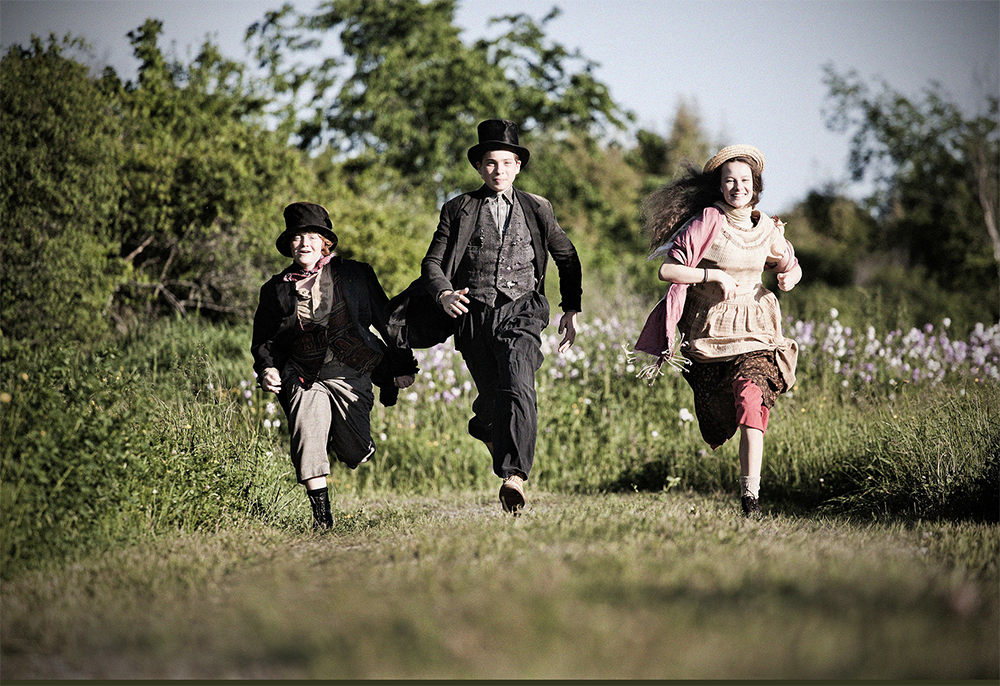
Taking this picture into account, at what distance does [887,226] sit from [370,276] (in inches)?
1058

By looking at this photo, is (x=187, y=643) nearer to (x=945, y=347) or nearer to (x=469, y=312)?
(x=469, y=312)

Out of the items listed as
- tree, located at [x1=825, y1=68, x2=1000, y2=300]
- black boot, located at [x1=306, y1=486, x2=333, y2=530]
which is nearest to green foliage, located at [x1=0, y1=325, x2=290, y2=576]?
black boot, located at [x1=306, y1=486, x2=333, y2=530]

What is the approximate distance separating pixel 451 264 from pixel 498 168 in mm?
620

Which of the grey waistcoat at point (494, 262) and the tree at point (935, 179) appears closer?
the grey waistcoat at point (494, 262)

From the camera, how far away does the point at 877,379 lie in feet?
25.0

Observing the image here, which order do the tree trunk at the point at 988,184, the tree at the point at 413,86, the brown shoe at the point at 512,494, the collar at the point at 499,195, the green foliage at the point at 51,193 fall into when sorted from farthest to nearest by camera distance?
1. the tree trunk at the point at 988,184
2. the tree at the point at 413,86
3. the green foliage at the point at 51,193
4. the collar at the point at 499,195
5. the brown shoe at the point at 512,494

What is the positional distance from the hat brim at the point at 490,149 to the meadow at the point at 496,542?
2.08 meters

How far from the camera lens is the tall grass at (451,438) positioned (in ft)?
12.3

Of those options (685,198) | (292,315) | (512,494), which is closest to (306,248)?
(292,315)

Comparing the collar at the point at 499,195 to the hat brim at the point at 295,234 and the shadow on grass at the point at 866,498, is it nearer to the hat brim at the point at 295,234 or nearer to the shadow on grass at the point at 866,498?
the hat brim at the point at 295,234

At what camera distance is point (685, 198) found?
5.20m

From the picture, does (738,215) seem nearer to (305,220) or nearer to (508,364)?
(508,364)

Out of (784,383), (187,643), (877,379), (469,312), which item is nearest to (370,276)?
(469,312)

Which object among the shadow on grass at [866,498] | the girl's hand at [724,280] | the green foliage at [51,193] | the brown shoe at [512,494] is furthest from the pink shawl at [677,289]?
the green foliage at [51,193]
